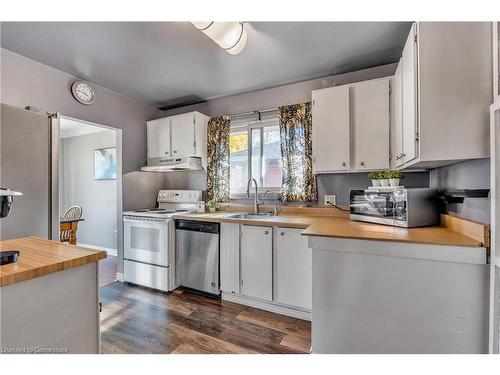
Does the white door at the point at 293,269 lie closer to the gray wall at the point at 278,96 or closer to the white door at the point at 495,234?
the white door at the point at 495,234

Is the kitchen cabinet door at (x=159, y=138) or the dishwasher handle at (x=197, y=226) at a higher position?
the kitchen cabinet door at (x=159, y=138)

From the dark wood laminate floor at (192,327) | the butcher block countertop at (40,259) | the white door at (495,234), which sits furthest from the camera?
the dark wood laminate floor at (192,327)

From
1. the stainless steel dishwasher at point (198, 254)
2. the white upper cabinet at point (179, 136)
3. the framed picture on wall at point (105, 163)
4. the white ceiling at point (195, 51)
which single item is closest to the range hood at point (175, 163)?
the white upper cabinet at point (179, 136)

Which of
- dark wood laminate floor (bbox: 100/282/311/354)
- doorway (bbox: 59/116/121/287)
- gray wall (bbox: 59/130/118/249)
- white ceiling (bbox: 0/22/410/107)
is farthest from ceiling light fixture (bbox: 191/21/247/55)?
gray wall (bbox: 59/130/118/249)

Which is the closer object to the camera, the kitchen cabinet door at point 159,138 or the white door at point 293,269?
the white door at point 293,269

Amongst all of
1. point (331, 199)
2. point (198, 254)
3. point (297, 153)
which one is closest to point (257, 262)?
point (198, 254)

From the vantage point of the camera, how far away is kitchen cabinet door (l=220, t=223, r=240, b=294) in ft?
7.29

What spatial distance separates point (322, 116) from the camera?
2172 millimetres

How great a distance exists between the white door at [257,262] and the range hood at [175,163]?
1.16 meters

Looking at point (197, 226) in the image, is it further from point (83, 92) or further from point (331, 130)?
point (83, 92)

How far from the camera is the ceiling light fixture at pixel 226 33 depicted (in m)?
1.49

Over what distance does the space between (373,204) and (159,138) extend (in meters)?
2.68

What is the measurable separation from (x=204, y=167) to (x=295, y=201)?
1273mm

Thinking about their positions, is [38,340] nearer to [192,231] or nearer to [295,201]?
[192,231]
